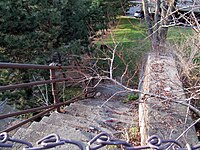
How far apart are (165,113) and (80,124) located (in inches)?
54.8

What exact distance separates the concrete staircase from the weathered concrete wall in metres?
0.61

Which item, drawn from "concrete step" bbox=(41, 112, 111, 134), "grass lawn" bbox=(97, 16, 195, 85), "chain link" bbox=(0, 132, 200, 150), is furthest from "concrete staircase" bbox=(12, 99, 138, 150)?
"chain link" bbox=(0, 132, 200, 150)

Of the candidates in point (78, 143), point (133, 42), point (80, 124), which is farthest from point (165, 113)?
point (133, 42)

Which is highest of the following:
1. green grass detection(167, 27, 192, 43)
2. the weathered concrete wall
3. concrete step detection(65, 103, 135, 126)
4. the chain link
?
the chain link

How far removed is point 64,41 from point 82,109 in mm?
3767

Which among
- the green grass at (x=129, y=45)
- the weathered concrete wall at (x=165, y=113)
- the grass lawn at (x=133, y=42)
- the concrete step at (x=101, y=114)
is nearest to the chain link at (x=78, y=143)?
the weathered concrete wall at (x=165, y=113)

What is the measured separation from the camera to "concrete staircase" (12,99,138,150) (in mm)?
3025

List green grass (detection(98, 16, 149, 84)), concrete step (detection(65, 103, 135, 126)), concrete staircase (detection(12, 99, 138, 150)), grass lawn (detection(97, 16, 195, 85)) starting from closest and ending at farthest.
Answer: concrete staircase (detection(12, 99, 138, 150)), concrete step (detection(65, 103, 135, 126)), grass lawn (detection(97, 16, 195, 85)), green grass (detection(98, 16, 149, 84))

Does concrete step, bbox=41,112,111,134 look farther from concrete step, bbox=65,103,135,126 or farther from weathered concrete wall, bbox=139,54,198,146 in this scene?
weathered concrete wall, bbox=139,54,198,146

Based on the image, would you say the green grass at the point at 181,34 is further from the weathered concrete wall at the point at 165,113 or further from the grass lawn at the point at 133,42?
the weathered concrete wall at the point at 165,113

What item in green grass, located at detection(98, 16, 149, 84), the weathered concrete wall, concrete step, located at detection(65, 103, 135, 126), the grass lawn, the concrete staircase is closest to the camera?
the weathered concrete wall

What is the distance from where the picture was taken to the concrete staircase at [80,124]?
3025mm

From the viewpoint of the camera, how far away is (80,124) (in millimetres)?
3883

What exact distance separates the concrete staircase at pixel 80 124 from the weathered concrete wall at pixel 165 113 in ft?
2.00
